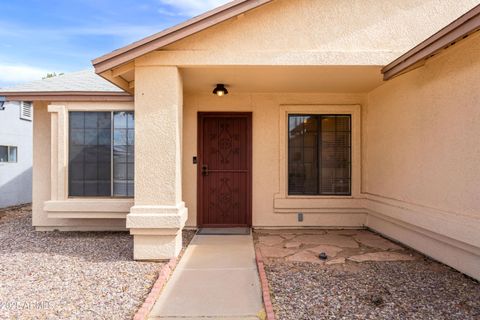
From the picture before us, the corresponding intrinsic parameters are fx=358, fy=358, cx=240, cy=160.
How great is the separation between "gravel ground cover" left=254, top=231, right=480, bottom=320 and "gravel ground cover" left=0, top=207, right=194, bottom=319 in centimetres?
179

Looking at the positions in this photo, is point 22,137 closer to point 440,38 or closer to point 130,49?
point 130,49

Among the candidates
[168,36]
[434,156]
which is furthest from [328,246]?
[168,36]

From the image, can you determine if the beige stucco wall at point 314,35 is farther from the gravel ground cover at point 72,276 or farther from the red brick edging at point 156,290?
the gravel ground cover at point 72,276

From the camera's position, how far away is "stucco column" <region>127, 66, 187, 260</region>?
5.64 metres

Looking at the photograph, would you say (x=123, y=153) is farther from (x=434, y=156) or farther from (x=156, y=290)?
(x=434, y=156)

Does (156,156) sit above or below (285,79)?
below

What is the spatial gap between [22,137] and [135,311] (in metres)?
12.7

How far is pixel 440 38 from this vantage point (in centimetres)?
465

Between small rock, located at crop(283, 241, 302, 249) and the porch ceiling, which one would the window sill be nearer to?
the porch ceiling

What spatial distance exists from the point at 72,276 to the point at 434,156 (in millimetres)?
5631

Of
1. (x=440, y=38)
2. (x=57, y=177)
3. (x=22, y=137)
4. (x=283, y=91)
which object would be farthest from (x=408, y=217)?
(x=22, y=137)

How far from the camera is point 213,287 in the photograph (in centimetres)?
456

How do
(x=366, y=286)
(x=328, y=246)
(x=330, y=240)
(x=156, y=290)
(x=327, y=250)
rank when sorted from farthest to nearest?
1. (x=330, y=240)
2. (x=328, y=246)
3. (x=327, y=250)
4. (x=366, y=286)
5. (x=156, y=290)

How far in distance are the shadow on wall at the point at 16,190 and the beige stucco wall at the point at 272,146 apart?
8.42 m
